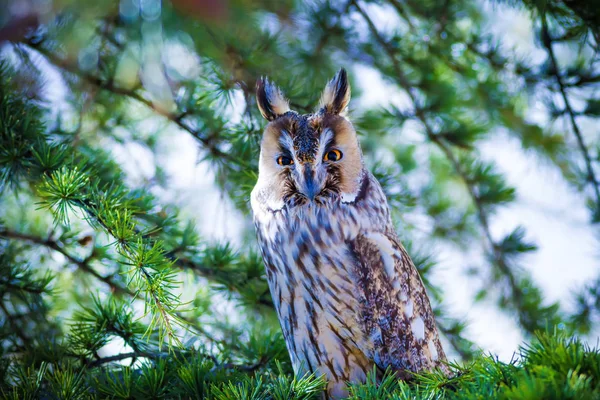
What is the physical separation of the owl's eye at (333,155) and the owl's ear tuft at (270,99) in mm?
208

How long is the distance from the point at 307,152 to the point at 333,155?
107 mm

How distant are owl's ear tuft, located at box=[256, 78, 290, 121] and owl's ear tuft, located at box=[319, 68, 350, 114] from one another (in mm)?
128

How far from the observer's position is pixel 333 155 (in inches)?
60.2

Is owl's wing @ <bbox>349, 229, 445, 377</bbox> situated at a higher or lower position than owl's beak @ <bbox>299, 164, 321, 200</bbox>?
lower

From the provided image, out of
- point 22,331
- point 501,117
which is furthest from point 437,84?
point 22,331

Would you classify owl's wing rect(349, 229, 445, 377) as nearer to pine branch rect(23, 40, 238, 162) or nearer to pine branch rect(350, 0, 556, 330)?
pine branch rect(23, 40, 238, 162)

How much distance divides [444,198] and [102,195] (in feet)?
5.60

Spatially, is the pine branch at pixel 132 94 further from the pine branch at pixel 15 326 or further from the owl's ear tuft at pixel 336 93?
the pine branch at pixel 15 326

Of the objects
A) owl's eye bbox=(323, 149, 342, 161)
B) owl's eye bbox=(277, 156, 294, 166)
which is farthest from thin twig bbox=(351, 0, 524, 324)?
owl's eye bbox=(277, 156, 294, 166)

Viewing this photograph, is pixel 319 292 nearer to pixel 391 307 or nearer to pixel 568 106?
pixel 391 307

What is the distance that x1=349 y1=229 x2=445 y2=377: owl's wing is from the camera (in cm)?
146

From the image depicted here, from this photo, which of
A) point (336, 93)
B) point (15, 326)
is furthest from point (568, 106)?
point (15, 326)

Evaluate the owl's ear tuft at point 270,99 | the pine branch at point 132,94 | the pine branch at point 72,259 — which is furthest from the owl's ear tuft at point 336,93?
the pine branch at point 72,259

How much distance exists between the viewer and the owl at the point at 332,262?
4.81ft
